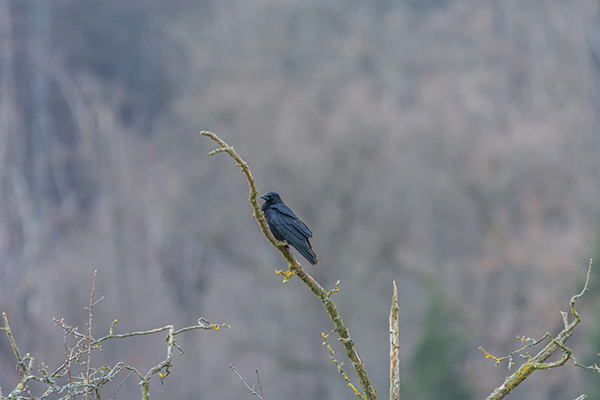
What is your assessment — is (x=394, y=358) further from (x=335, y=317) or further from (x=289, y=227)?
(x=289, y=227)

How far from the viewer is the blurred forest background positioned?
103 feet

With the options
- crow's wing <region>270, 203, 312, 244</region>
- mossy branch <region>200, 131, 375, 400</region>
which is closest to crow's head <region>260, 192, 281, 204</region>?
crow's wing <region>270, 203, 312, 244</region>

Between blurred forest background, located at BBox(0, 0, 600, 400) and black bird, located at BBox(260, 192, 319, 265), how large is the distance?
767 inches

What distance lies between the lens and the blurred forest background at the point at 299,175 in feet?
103

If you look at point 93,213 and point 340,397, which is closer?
point 340,397

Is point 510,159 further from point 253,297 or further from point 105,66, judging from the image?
point 105,66

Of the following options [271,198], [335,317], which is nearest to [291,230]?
[271,198]

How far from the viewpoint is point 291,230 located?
25.8ft

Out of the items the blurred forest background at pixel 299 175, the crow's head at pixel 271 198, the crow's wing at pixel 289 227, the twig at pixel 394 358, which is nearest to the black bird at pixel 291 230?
the crow's wing at pixel 289 227

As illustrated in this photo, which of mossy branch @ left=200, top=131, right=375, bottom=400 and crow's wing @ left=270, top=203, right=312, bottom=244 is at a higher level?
crow's wing @ left=270, top=203, right=312, bottom=244

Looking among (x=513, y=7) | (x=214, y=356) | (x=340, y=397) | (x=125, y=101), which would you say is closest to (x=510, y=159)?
(x=513, y=7)

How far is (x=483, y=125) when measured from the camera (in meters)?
35.8

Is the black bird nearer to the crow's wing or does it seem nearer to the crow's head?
the crow's wing

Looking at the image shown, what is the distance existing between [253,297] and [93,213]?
9.01 m
